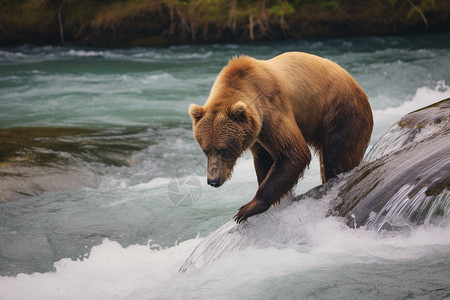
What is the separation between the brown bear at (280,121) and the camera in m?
3.36

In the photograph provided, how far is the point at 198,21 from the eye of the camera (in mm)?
17844

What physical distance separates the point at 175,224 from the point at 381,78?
26.1 ft

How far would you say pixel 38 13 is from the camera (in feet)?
59.4

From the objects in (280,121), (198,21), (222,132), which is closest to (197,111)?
(222,132)

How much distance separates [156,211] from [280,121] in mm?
2556

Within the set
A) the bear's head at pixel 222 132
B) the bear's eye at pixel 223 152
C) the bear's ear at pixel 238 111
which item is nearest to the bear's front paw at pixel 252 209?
the bear's head at pixel 222 132

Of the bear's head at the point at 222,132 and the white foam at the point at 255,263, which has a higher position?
the bear's head at the point at 222,132

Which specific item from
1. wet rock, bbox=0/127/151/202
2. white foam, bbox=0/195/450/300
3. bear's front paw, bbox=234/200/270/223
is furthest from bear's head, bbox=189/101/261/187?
wet rock, bbox=0/127/151/202

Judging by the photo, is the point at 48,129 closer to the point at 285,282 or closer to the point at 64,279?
the point at 64,279

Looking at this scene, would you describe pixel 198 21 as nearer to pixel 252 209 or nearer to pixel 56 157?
pixel 56 157

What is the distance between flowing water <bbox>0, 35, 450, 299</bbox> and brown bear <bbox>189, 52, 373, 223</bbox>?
346 millimetres

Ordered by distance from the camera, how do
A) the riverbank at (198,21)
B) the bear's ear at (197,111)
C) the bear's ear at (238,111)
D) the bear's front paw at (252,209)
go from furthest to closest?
1. the riverbank at (198,21)
2. the bear's front paw at (252,209)
3. the bear's ear at (197,111)
4. the bear's ear at (238,111)

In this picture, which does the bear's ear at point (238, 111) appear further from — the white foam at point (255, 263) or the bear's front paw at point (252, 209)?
the white foam at point (255, 263)

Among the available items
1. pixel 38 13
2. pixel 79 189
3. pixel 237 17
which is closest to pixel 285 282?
pixel 79 189
